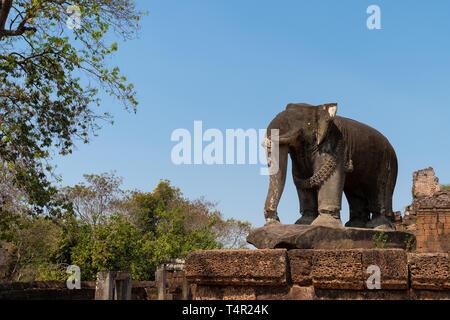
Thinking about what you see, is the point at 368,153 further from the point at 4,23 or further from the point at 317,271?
the point at 4,23

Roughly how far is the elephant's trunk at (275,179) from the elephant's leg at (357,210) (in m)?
0.98

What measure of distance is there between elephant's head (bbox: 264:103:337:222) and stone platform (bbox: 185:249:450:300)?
2.13ft

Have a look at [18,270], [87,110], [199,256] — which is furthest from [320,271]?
[18,270]

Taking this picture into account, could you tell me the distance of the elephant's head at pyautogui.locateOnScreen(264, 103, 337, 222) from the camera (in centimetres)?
479

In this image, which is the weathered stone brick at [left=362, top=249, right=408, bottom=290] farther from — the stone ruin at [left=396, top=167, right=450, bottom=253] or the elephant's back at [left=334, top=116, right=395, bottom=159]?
the stone ruin at [left=396, top=167, right=450, bottom=253]

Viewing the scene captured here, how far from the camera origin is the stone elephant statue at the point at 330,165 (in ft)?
15.6

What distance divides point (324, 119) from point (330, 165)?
0.45 meters

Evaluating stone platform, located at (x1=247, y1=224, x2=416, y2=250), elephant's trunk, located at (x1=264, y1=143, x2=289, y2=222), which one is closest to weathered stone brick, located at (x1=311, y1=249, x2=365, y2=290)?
stone platform, located at (x1=247, y1=224, x2=416, y2=250)

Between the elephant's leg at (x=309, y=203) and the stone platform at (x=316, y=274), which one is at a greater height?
the elephant's leg at (x=309, y=203)

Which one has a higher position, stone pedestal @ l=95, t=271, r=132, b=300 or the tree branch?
the tree branch

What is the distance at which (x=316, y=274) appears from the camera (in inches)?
160

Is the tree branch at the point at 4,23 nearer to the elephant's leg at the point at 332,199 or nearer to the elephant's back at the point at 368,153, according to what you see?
the elephant's back at the point at 368,153

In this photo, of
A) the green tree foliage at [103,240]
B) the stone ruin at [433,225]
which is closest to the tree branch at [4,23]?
the green tree foliage at [103,240]
